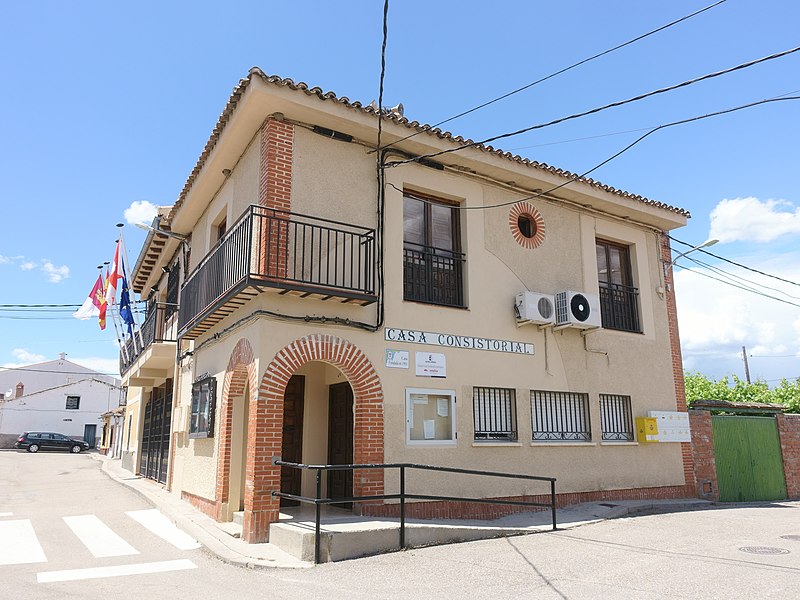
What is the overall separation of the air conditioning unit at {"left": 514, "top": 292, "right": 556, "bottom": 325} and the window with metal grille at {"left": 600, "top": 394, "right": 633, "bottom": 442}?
2.05 metres

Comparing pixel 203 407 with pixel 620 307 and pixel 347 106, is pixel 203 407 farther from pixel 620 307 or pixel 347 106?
pixel 620 307

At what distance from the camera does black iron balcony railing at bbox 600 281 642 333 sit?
12.6 metres

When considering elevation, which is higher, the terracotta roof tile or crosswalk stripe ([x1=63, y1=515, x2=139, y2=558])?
the terracotta roof tile

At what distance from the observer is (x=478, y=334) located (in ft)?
34.3

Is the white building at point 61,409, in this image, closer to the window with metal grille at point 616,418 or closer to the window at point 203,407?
the window at point 203,407

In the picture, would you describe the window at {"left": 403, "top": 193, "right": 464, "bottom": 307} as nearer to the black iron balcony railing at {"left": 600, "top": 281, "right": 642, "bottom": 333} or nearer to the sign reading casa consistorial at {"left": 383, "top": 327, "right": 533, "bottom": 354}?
the sign reading casa consistorial at {"left": 383, "top": 327, "right": 533, "bottom": 354}

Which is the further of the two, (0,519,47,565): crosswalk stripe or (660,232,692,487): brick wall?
(660,232,692,487): brick wall

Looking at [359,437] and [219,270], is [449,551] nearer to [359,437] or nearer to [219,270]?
[359,437]

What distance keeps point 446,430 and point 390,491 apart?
1.37 meters

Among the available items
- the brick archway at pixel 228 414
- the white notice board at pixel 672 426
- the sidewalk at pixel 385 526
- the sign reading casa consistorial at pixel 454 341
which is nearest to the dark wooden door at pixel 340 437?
the sidewalk at pixel 385 526

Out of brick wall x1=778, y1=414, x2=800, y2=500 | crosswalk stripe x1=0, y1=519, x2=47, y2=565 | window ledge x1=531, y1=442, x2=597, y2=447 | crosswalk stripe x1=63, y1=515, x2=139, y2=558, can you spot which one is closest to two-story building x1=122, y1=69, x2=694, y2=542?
window ledge x1=531, y1=442, x2=597, y2=447

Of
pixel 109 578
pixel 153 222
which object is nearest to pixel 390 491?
pixel 109 578

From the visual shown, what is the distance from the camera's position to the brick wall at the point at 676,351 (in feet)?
41.4

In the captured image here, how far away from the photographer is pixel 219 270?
32.0 ft
